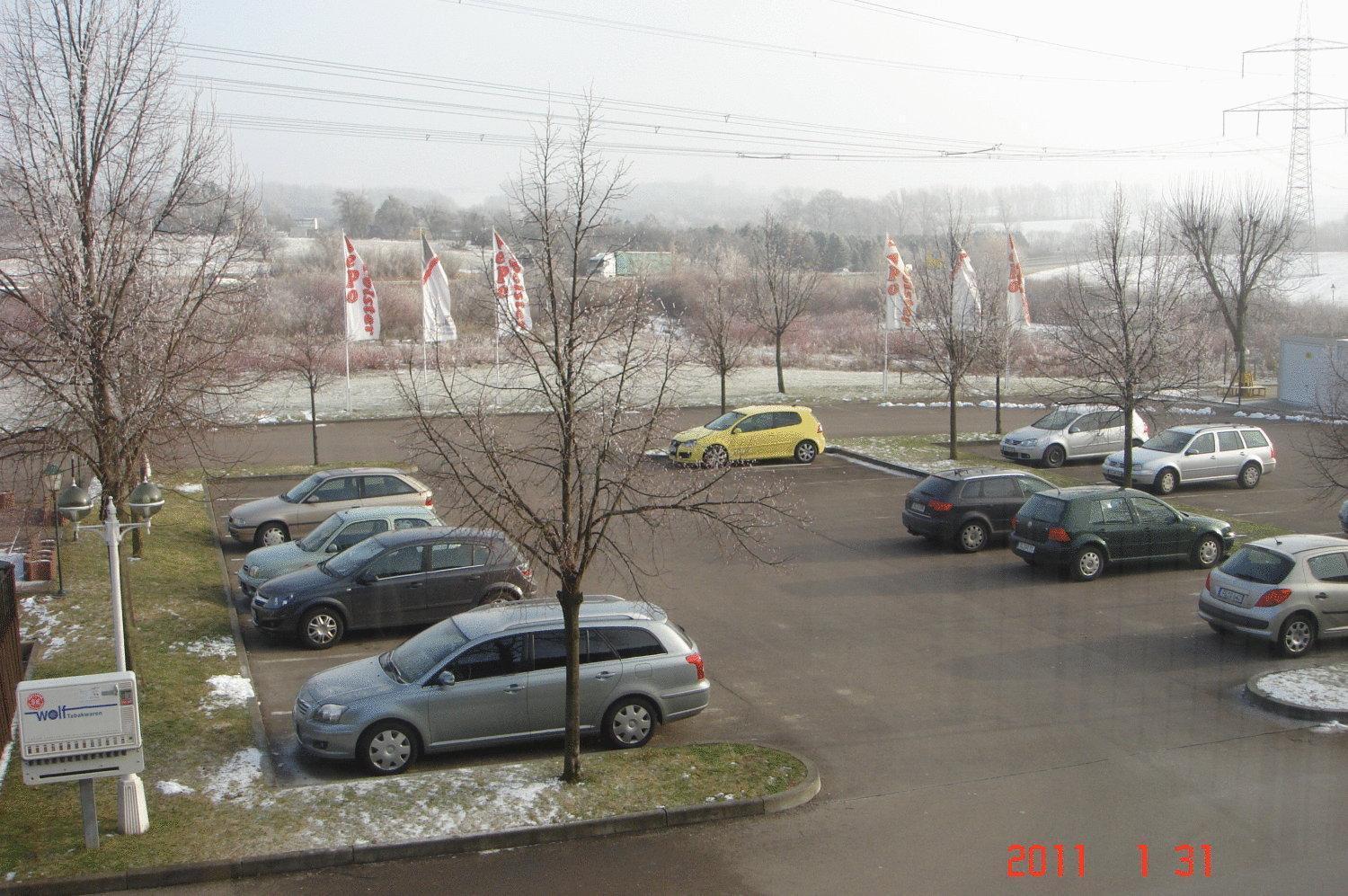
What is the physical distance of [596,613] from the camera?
1188 centimetres

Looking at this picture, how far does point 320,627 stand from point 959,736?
8.18 m

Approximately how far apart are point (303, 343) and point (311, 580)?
56.6 feet

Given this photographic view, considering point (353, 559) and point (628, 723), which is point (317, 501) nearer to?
point (353, 559)

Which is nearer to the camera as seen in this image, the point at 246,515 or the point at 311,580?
the point at 311,580

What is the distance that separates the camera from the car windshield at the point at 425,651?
1121 cm

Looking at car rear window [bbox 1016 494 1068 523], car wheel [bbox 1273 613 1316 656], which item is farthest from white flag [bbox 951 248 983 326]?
car wheel [bbox 1273 613 1316 656]

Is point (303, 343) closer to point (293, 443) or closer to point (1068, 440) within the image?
point (293, 443)

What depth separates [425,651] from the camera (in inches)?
455

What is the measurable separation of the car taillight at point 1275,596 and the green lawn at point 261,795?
24.3 ft

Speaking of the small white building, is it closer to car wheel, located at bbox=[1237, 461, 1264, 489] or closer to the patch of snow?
car wheel, located at bbox=[1237, 461, 1264, 489]

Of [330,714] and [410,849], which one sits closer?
[410,849]

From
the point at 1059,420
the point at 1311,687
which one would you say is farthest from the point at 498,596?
the point at 1059,420

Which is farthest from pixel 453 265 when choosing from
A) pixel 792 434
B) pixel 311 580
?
pixel 311 580
